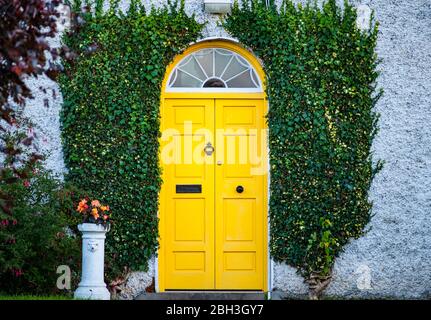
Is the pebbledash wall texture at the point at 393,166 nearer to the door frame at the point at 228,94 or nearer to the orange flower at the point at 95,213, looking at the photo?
the door frame at the point at 228,94

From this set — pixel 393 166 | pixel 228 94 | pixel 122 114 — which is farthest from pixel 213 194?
pixel 393 166

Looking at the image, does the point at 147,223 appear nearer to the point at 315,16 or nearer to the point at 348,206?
the point at 348,206

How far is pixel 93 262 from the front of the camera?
7.88 metres

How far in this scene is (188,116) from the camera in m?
9.04

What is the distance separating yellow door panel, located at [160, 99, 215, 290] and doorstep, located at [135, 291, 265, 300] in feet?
1.07

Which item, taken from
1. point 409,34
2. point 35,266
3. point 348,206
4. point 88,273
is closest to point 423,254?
point 348,206

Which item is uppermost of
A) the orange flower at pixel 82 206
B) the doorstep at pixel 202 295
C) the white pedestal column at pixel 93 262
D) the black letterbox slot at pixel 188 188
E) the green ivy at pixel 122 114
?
the green ivy at pixel 122 114

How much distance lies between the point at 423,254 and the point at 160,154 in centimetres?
335

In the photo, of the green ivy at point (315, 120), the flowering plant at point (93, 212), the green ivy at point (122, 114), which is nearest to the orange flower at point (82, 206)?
the flowering plant at point (93, 212)

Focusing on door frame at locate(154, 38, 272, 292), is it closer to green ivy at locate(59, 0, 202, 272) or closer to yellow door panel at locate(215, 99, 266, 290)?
yellow door panel at locate(215, 99, 266, 290)

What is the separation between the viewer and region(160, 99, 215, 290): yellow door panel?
8.89 metres

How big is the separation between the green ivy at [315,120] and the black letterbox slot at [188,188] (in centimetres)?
90

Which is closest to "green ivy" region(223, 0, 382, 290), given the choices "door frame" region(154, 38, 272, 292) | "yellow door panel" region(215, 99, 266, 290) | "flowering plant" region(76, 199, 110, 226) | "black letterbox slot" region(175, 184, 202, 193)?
"door frame" region(154, 38, 272, 292)

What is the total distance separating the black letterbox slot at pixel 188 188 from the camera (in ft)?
29.5
